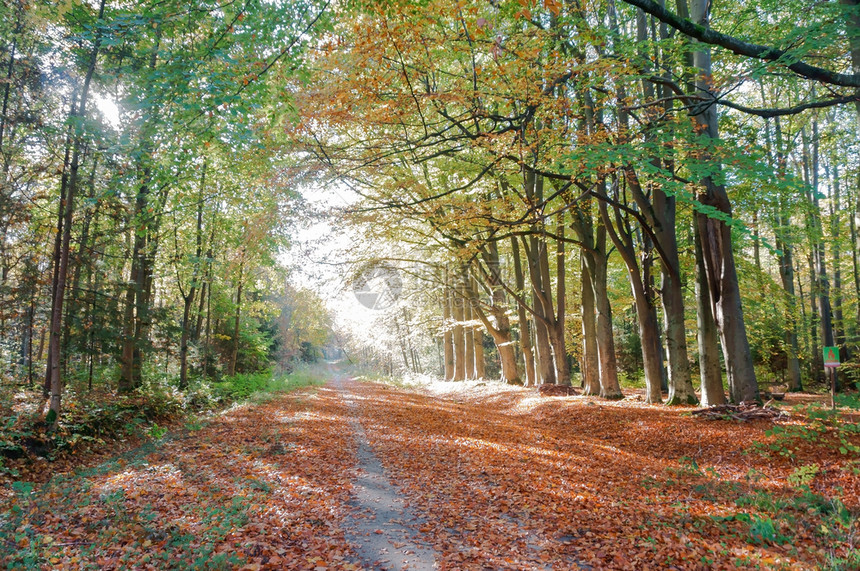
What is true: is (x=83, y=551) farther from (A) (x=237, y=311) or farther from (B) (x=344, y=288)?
(A) (x=237, y=311)

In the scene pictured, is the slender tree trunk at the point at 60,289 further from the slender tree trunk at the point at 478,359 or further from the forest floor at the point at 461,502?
the slender tree trunk at the point at 478,359

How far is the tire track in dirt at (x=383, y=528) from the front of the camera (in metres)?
4.30

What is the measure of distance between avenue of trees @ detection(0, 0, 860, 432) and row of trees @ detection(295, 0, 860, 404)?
77mm

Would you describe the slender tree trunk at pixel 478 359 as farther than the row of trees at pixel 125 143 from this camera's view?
Yes

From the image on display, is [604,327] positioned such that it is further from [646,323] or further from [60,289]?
[60,289]

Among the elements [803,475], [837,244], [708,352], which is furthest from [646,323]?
[837,244]

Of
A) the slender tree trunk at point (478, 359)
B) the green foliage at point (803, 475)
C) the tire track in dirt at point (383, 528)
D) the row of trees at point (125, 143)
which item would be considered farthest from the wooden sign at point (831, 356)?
the slender tree trunk at point (478, 359)

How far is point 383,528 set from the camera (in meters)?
5.06

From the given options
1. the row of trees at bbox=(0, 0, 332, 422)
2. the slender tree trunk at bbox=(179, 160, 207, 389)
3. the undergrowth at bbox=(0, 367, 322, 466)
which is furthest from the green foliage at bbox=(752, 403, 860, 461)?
the slender tree trunk at bbox=(179, 160, 207, 389)

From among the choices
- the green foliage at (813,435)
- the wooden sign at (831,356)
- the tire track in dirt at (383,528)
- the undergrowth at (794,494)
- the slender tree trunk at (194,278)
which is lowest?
the tire track in dirt at (383,528)

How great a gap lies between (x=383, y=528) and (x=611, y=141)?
23.7 feet

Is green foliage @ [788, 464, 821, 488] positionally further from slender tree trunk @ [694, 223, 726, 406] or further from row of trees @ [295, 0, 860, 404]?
slender tree trunk @ [694, 223, 726, 406]

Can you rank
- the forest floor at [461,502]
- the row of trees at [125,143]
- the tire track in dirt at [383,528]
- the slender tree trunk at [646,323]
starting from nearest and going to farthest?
the forest floor at [461,502] < the tire track in dirt at [383,528] < the row of trees at [125,143] < the slender tree trunk at [646,323]

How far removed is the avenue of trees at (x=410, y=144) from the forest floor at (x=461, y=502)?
2.80m
